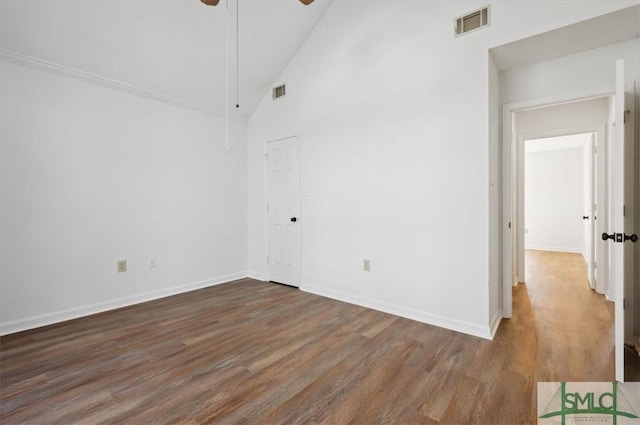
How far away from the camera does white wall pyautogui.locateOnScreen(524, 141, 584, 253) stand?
7227 millimetres

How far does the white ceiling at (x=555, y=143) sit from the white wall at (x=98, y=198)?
22.5 feet

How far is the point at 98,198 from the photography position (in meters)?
3.40

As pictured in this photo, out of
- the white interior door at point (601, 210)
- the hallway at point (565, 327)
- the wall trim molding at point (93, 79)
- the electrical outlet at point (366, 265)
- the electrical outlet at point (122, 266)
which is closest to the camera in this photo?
the hallway at point (565, 327)

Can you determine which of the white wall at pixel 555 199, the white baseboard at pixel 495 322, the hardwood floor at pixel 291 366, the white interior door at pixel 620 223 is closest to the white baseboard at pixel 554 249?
the white wall at pixel 555 199

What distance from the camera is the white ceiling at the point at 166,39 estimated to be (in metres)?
2.74

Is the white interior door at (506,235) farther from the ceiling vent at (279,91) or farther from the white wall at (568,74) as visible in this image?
the ceiling vent at (279,91)

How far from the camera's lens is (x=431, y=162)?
116 inches

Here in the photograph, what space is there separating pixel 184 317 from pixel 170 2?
328 cm

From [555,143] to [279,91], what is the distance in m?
6.52

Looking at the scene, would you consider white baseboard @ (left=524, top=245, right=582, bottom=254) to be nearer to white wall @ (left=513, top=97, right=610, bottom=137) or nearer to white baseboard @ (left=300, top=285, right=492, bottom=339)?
white wall @ (left=513, top=97, right=610, bottom=137)

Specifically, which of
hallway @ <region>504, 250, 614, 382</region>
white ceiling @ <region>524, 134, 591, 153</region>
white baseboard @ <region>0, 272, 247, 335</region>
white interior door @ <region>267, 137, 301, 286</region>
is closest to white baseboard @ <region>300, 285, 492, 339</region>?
hallway @ <region>504, 250, 614, 382</region>

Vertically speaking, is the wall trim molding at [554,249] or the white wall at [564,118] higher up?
the white wall at [564,118]

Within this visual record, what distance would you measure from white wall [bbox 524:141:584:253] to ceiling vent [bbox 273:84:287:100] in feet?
23.3

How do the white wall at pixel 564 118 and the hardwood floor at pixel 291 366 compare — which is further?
the white wall at pixel 564 118
